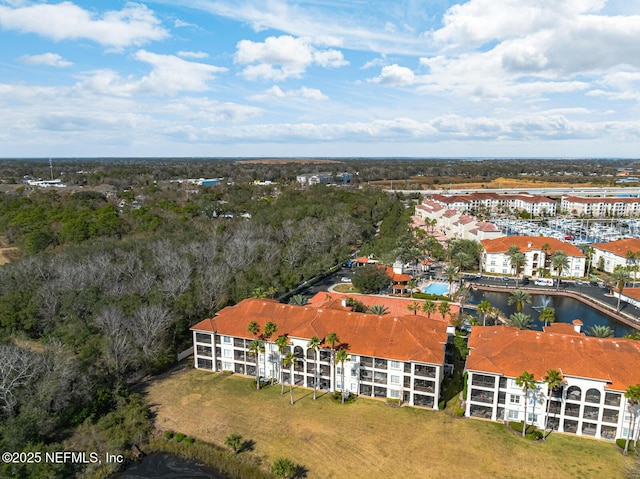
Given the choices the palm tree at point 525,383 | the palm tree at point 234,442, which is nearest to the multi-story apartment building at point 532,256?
the palm tree at point 525,383

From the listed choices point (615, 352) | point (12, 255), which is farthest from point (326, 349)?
point (12, 255)

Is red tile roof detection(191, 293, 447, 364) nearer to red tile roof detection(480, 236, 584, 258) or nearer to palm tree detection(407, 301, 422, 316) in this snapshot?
palm tree detection(407, 301, 422, 316)

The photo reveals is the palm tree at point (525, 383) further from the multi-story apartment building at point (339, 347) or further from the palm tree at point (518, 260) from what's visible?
the palm tree at point (518, 260)

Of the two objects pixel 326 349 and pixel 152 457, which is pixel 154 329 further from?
pixel 326 349

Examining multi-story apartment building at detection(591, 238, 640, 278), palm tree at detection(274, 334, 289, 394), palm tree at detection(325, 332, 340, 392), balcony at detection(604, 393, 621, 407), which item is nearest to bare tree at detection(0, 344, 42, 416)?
palm tree at detection(274, 334, 289, 394)

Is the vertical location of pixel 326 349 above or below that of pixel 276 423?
above

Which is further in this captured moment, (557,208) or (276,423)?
(557,208)
